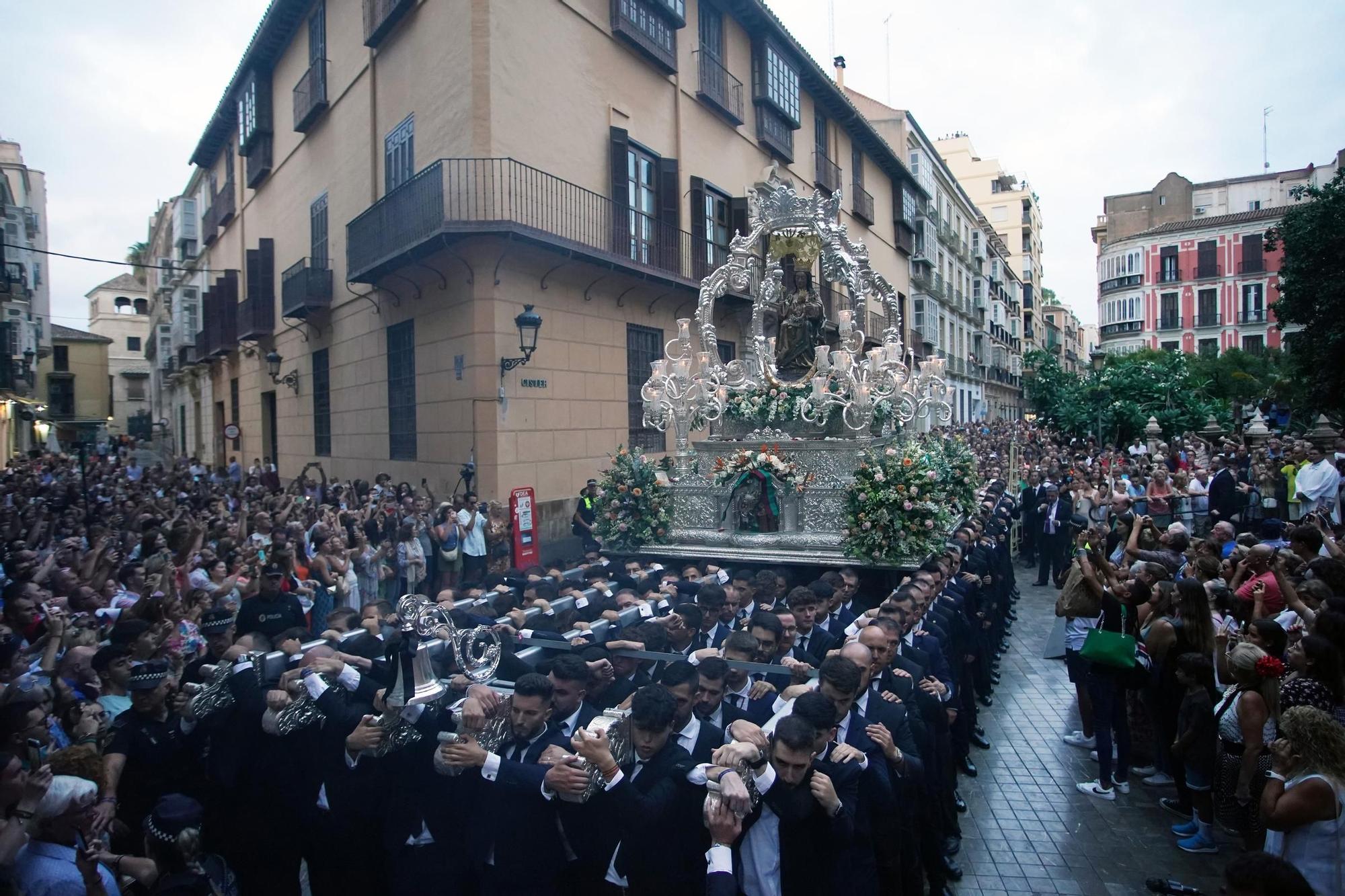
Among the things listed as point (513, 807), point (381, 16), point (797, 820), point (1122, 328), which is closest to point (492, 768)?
point (513, 807)

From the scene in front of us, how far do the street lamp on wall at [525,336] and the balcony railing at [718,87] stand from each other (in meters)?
7.86

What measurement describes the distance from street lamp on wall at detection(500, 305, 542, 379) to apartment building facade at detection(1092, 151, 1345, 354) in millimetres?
40106

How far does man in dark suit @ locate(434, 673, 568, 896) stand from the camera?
11.9ft

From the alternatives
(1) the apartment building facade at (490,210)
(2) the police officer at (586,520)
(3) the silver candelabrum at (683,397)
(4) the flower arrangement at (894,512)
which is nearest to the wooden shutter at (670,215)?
(1) the apartment building facade at (490,210)

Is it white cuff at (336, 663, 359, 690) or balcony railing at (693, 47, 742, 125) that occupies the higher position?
balcony railing at (693, 47, 742, 125)

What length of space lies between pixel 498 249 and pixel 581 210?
2229 millimetres

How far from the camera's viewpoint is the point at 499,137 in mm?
12594

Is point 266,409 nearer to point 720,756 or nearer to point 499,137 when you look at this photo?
point 499,137

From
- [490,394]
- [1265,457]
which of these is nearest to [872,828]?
[490,394]

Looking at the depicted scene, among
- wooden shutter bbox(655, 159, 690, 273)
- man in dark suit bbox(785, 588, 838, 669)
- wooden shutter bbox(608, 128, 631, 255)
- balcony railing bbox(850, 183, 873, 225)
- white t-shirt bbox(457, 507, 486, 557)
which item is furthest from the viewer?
balcony railing bbox(850, 183, 873, 225)

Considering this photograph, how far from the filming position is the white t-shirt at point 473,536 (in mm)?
10703

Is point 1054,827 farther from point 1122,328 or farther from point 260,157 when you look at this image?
point 1122,328

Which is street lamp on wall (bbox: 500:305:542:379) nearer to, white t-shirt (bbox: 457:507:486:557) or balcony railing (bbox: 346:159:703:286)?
balcony railing (bbox: 346:159:703:286)

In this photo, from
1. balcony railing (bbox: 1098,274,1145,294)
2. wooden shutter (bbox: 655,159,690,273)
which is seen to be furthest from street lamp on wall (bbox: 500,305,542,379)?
balcony railing (bbox: 1098,274,1145,294)
